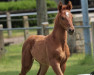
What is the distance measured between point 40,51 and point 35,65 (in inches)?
160

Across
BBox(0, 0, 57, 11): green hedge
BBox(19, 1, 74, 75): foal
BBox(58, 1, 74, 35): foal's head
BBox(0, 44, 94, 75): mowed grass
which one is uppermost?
BBox(58, 1, 74, 35): foal's head

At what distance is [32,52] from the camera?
8.33 m

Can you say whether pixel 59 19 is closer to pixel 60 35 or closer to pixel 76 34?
pixel 60 35

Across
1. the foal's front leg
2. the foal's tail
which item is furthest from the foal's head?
the foal's tail

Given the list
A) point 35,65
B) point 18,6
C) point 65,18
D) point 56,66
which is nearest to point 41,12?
point 35,65

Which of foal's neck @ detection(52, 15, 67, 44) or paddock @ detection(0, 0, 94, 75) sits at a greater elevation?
foal's neck @ detection(52, 15, 67, 44)

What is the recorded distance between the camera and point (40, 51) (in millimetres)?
8086

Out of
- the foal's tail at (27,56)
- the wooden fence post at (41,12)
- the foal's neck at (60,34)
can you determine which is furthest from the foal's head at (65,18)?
the wooden fence post at (41,12)

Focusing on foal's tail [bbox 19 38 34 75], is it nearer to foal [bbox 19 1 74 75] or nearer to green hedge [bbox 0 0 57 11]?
foal [bbox 19 1 74 75]

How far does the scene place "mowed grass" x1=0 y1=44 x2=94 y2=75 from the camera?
10719mm

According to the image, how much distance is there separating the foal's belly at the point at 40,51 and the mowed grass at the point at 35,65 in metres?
2.34

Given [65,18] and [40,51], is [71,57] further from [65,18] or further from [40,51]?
[65,18]

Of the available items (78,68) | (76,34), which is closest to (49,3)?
(76,34)

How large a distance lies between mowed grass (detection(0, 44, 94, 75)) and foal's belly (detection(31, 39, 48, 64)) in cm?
234
